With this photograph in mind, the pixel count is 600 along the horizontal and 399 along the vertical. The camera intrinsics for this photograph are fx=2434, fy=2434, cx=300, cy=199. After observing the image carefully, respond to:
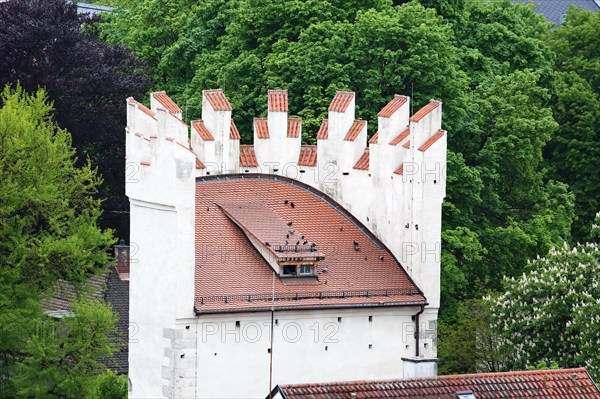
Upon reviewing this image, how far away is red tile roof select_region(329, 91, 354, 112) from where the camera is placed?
75.1 m

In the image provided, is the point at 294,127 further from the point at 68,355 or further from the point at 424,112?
the point at 68,355

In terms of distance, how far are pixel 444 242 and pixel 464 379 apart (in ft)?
69.7

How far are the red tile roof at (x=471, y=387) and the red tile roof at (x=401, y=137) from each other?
40.9 feet

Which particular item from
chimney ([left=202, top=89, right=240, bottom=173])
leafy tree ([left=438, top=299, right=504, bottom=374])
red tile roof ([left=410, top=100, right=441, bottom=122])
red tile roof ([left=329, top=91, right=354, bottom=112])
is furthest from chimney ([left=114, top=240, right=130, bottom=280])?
red tile roof ([left=410, top=100, right=441, bottom=122])

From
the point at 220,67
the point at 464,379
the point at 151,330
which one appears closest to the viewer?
the point at 464,379

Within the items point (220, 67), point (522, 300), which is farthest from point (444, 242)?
Result: point (220, 67)

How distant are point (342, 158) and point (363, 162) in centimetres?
70

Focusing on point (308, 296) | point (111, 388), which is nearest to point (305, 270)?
point (308, 296)

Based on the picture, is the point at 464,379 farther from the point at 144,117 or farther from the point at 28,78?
the point at 28,78

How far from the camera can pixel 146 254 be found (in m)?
70.3

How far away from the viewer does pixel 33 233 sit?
82062 mm

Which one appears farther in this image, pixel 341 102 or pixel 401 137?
pixel 341 102

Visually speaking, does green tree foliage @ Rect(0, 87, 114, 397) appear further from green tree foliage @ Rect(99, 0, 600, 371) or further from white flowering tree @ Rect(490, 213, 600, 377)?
white flowering tree @ Rect(490, 213, 600, 377)

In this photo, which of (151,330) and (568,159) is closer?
(151,330)
